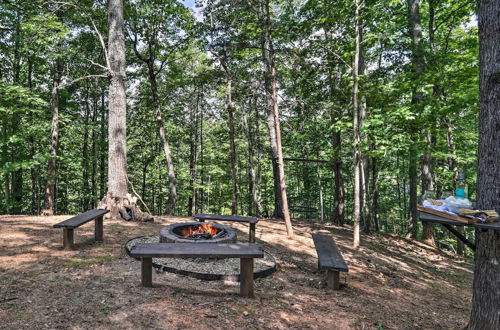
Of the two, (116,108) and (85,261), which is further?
(116,108)

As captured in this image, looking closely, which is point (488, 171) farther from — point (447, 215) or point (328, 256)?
point (328, 256)

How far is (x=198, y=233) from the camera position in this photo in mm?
5973

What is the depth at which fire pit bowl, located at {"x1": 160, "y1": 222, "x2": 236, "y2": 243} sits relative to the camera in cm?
524

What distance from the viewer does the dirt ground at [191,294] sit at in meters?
2.94

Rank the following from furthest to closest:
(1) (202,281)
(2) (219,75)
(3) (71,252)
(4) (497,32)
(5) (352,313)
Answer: (2) (219,75), (3) (71,252), (1) (202,281), (5) (352,313), (4) (497,32)

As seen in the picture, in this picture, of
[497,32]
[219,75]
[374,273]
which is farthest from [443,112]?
[219,75]

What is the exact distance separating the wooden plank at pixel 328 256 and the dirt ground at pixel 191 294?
468mm

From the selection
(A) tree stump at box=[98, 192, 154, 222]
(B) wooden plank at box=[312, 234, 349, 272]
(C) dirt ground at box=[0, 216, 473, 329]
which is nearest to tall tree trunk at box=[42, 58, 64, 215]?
(A) tree stump at box=[98, 192, 154, 222]

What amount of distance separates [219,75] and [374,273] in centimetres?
997

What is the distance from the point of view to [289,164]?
26234 millimetres

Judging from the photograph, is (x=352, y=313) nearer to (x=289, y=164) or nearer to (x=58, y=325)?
(x=58, y=325)

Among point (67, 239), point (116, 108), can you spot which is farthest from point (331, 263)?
point (116, 108)

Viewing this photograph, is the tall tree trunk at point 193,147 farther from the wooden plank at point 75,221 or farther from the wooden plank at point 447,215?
Result: the wooden plank at point 447,215

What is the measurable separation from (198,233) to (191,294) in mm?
2364
